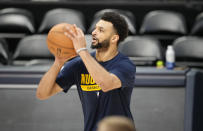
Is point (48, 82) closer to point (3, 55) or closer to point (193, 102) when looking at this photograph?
point (193, 102)

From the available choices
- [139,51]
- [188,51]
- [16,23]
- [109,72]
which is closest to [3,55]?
[16,23]

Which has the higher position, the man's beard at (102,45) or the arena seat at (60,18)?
the man's beard at (102,45)

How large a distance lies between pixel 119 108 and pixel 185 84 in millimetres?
1241

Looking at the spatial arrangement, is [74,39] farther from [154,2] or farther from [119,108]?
[154,2]

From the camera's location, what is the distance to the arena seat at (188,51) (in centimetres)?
451

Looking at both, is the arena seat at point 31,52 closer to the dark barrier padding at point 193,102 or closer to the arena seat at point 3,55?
the arena seat at point 3,55

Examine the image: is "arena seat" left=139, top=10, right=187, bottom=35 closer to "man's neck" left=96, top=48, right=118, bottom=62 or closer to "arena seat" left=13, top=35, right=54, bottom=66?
"arena seat" left=13, top=35, right=54, bottom=66

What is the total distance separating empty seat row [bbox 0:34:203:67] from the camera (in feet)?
14.5

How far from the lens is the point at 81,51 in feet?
6.81

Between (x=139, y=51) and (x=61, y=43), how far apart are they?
233cm

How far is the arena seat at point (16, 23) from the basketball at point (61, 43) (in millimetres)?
3086

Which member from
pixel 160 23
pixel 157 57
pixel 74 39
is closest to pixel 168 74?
pixel 157 57

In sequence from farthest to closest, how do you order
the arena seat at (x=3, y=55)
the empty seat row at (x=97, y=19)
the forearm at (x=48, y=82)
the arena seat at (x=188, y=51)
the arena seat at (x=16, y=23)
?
the arena seat at (x=16, y=23) < the empty seat row at (x=97, y=19) < the arena seat at (x=3, y=55) < the arena seat at (x=188, y=51) < the forearm at (x=48, y=82)

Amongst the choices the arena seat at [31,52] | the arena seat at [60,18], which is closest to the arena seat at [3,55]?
the arena seat at [31,52]
